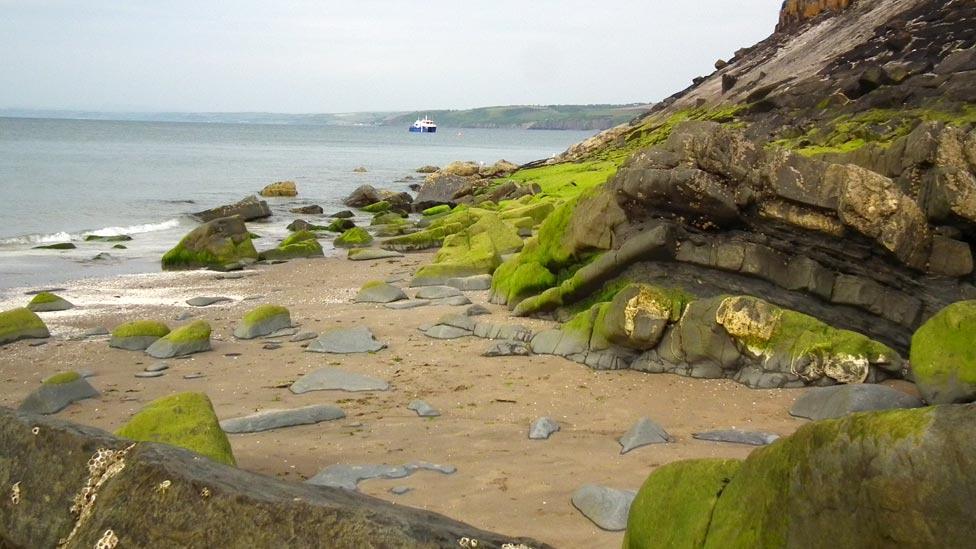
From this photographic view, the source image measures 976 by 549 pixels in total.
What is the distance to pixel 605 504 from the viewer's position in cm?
698

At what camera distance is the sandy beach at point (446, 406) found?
7707 millimetres

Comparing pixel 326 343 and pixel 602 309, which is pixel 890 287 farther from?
pixel 326 343

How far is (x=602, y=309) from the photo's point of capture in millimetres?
12750

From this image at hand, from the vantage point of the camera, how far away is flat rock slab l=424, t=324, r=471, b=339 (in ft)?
47.5

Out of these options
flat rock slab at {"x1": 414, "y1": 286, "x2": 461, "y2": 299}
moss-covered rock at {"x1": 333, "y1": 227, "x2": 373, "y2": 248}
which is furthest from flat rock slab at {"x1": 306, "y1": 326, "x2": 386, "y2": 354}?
moss-covered rock at {"x1": 333, "y1": 227, "x2": 373, "y2": 248}

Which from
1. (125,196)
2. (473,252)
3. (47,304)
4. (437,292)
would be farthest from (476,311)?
(125,196)

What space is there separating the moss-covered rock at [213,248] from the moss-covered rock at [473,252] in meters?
6.95

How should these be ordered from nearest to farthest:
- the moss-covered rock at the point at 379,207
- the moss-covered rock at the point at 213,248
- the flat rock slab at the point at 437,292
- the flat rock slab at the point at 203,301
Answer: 1. the flat rock slab at the point at 437,292
2. the flat rock slab at the point at 203,301
3. the moss-covered rock at the point at 213,248
4. the moss-covered rock at the point at 379,207

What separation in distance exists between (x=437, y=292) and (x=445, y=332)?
3.61 meters

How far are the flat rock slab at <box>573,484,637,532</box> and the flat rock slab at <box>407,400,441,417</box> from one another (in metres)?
3.32

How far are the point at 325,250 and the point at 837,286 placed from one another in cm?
1921

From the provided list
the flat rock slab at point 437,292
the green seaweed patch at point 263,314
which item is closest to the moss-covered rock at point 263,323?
the green seaweed patch at point 263,314

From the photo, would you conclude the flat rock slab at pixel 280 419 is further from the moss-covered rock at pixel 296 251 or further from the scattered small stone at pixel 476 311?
the moss-covered rock at pixel 296 251

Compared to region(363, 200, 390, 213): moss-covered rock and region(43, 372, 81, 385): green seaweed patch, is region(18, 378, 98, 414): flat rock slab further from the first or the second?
region(363, 200, 390, 213): moss-covered rock
